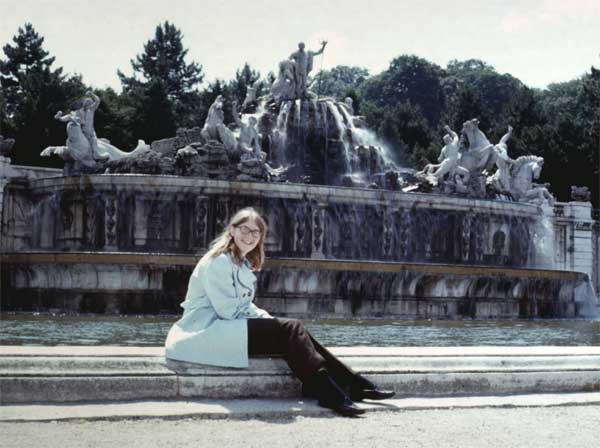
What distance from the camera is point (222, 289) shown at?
7.24m

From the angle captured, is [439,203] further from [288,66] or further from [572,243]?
[572,243]

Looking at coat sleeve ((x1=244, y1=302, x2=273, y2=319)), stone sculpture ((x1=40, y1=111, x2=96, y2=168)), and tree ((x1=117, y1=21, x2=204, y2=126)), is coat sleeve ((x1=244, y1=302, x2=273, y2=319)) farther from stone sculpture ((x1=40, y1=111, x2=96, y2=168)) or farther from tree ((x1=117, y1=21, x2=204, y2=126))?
tree ((x1=117, y1=21, x2=204, y2=126))

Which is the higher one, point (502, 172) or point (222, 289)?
point (502, 172)

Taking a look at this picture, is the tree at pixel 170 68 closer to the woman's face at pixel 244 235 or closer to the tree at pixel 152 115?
the tree at pixel 152 115

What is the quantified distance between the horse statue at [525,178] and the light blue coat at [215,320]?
111 ft

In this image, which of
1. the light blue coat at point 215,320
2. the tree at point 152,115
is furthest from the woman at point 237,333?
the tree at point 152,115

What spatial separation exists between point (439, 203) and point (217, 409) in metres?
25.7

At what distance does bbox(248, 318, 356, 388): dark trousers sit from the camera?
7.02 m

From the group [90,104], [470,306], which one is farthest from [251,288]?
[90,104]

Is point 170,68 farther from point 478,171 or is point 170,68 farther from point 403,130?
point 478,171

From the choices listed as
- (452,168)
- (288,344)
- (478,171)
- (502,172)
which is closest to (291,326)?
(288,344)

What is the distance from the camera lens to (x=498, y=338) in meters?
15.9

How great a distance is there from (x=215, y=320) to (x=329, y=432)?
4.82 feet

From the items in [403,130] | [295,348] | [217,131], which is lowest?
[295,348]
